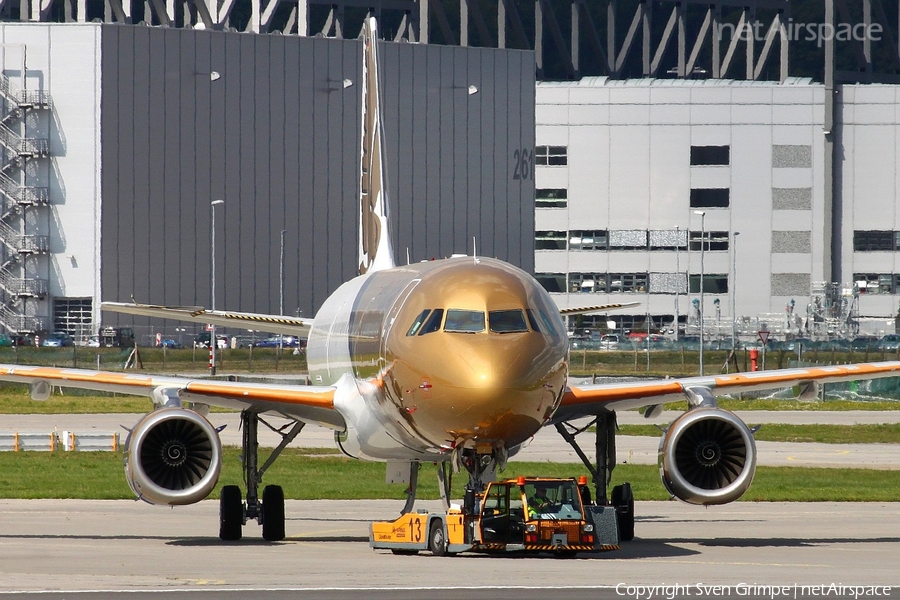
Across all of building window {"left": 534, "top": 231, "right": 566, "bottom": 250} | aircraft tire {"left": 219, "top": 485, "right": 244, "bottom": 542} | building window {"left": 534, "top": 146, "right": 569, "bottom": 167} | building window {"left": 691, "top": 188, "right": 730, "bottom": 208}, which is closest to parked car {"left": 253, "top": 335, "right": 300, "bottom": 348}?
building window {"left": 534, "top": 231, "right": 566, "bottom": 250}

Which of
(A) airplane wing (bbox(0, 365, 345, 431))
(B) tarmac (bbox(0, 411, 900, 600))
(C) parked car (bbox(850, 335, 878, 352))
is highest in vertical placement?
(A) airplane wing (bbox(0, 365, 345, 431))

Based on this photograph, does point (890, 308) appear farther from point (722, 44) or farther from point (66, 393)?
point (66, 393)

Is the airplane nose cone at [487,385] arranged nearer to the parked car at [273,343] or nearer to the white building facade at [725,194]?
the parked car at [273,343]

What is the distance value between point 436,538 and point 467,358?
3352mm

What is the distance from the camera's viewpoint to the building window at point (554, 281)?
131 m

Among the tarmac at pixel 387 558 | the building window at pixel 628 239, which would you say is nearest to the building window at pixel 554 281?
the building window at pixel 628 239

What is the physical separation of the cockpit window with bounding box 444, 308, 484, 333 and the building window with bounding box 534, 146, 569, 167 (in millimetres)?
110456

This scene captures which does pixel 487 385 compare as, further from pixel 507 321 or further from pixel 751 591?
pixel 751 591

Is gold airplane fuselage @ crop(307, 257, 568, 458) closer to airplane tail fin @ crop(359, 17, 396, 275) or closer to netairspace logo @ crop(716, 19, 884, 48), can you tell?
airplane tail fin @ crop(359, 17, 396, 275)

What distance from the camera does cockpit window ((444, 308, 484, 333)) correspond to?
19781mm

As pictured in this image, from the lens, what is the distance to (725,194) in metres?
127

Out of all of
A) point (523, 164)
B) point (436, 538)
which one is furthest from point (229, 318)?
point (523, 164)

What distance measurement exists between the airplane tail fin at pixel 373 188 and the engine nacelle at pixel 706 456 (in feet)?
33.3

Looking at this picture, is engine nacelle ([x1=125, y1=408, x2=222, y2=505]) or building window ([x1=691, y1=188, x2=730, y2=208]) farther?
building window ([x1=691, y1=188, x2=730, y2=208])
